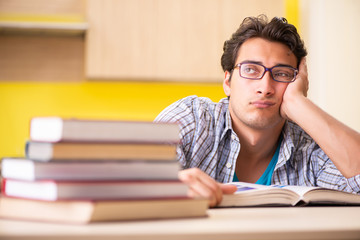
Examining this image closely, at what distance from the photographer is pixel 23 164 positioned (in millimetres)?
691

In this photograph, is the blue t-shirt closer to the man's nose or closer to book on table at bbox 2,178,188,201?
the man's nose

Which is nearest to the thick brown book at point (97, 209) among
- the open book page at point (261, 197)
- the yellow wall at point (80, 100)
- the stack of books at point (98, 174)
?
the stack of books at point (98, 174)

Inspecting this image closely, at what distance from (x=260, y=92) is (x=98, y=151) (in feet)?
4.02

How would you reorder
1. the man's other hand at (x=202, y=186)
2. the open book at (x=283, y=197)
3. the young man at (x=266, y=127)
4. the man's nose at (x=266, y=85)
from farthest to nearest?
the man's nose at (x=266, y=85) < the young man at (x=266, y=127) < the open book at (x=283, y=197) < the man's other hand at (x=202, y=186)

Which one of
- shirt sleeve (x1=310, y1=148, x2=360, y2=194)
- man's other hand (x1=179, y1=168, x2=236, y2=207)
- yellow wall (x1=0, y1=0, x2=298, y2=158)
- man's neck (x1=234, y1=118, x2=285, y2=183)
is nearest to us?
man's other hand (x1=179, y1=168, x2=236, y2=207)

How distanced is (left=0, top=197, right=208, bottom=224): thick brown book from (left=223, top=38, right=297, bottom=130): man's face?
1115mm

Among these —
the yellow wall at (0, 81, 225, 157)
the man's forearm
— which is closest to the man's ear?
the man's forearm

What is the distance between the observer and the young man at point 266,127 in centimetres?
164

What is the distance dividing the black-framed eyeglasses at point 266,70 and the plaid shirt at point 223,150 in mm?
173

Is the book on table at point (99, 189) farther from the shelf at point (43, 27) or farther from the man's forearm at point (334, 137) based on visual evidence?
the shelf at point (43, 27)

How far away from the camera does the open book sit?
100 cm

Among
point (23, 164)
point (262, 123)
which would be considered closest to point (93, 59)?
point (262, 123)

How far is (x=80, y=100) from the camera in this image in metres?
3.35

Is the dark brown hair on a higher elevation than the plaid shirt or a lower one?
higher
